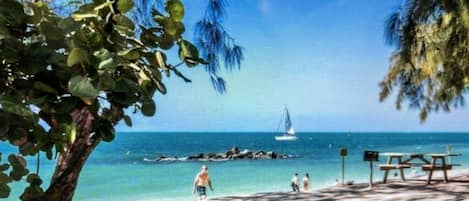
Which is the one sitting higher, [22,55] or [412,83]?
[412,83]

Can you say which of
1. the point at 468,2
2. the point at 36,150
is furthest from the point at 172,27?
the point at 468,2

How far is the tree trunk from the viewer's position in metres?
0.90

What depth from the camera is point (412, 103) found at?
970 centimetres

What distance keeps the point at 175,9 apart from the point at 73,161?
671 millimetres

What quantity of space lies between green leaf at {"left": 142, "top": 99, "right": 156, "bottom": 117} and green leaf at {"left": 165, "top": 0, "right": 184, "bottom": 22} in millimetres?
105

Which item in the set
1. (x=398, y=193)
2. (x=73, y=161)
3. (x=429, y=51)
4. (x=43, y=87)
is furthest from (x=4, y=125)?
(x=398, y=193)

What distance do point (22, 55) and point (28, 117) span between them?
0.22 ft

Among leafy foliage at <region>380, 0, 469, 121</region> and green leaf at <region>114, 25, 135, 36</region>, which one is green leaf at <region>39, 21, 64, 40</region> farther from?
leafy foliage at <region>380, 0, 469, 121</region>

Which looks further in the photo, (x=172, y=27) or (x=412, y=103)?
(x=412, y=103)

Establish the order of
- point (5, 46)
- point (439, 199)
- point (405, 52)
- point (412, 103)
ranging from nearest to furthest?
point (5, 46)
point (405, 52)
point (439, 199)
point (412, 103)

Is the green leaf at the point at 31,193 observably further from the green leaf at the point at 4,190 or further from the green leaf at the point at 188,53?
the green leaf at the point at 188,53

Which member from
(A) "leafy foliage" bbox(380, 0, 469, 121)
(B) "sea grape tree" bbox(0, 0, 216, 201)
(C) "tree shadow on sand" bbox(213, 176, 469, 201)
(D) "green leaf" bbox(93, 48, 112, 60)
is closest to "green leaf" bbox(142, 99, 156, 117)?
(B) "sea grape tree" bbox(0, 0, 216, 201)

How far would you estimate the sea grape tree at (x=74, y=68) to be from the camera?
565mm

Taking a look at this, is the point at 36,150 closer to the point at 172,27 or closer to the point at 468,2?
the point at 172,27
